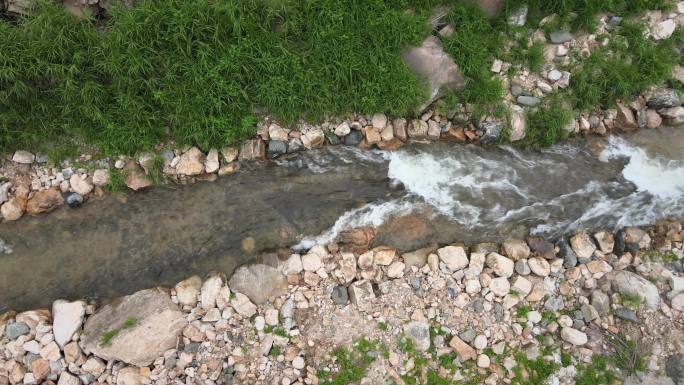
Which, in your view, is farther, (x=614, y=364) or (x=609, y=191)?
(x=609, y=191)

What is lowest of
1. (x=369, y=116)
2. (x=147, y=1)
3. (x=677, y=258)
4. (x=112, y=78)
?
(x=677, y=258)

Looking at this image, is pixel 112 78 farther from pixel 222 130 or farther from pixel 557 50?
pixel 557 50

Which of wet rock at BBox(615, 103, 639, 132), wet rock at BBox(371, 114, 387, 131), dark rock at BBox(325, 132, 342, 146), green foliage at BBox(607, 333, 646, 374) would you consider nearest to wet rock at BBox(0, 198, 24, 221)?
dark rock at BBox(325, 132, 342, 146)

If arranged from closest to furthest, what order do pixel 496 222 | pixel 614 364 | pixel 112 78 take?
1. pixel 614 364
2. pixel 112 78
3. pixel 496 222

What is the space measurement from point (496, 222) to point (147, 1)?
19.5ft

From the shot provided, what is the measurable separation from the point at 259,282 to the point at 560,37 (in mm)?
6073

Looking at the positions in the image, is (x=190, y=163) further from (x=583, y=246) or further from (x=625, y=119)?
(x=625, y=119)

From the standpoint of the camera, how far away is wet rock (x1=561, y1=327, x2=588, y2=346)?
206 inches

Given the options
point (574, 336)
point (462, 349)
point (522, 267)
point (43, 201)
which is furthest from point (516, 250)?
point (43, 201)

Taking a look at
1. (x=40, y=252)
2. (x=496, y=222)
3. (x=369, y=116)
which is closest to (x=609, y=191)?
(x=496, y=222)

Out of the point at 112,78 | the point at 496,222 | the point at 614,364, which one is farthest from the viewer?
the point at 496,222

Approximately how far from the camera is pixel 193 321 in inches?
211

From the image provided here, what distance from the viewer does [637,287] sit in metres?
5.50

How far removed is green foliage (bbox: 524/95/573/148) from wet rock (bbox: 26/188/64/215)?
7327mm
